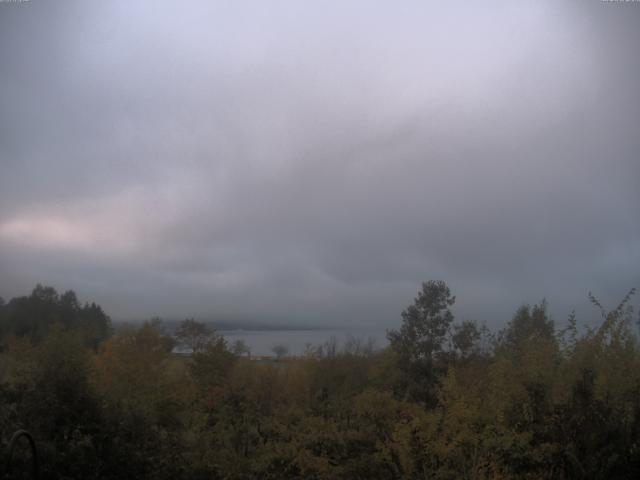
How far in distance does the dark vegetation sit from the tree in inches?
196

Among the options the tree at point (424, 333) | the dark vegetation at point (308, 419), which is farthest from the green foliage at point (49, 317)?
the tree at point (424, 333)

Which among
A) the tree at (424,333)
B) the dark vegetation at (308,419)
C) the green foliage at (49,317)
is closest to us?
the dark vegetation at (308,419)

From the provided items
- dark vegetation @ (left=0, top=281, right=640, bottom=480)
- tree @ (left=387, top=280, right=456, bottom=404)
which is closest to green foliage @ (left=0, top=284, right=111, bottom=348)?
dark vegetation @ (left=0, top=281, right=640, bottom=480)

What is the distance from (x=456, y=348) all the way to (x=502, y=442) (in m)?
14.1

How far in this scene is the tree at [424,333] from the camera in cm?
2259

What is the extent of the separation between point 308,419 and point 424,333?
337 inches

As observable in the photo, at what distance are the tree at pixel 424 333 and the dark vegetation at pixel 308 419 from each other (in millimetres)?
4990

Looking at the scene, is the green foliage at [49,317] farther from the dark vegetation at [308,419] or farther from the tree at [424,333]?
the tree at [424,333]

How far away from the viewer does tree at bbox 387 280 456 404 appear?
22.6 meters

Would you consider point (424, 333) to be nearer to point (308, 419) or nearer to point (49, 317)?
point (308, 419)

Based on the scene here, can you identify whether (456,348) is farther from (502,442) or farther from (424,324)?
(502,442)

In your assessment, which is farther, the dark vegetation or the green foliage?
the green foliage

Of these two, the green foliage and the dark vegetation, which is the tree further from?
the green foliage

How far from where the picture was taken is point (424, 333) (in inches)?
906
